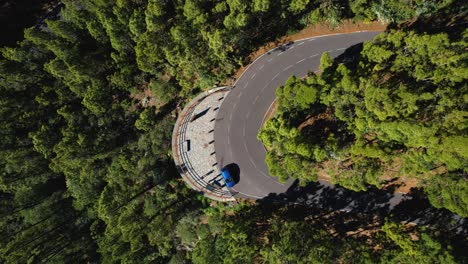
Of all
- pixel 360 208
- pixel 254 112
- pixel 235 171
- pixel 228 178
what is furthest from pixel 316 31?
pixel 360 208

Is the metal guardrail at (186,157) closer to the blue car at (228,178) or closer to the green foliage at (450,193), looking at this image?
the blue car at (228,178)

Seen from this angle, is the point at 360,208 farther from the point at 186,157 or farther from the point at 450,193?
the point at 186,157

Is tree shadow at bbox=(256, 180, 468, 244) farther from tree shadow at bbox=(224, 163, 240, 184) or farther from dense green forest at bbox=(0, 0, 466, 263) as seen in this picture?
tree shadow at bbox=(224, 163, 240, 184)

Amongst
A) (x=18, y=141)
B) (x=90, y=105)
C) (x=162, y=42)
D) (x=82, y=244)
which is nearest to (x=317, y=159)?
(x=162, y=42)

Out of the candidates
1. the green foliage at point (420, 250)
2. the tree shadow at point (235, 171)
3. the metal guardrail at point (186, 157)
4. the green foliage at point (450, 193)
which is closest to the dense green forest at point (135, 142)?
the green foliage at point (420, 250)

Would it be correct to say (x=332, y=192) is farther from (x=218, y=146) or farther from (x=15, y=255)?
(x=15, y=255)

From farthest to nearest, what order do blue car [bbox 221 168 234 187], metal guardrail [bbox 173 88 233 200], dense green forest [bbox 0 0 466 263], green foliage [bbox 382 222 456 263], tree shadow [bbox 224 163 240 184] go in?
metal guardrail [bbox 173 88 233 200]
tree shadow [bbox 224 163 240 184]
blue car [bbox 221 168 234 187]
dense green forest [bbox 0 0 466 263]
green foliage [bbox 382 222 456 263]

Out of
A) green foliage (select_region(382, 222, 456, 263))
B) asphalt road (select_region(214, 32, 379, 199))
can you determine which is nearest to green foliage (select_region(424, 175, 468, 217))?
green foliage (select_region(382, 222, 456, 263))
